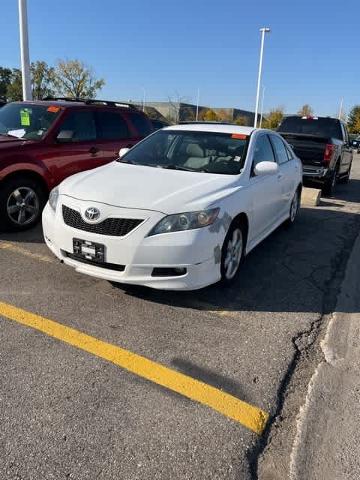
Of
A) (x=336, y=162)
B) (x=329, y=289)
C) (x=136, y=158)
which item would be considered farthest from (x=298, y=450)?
(x=336, y=162)

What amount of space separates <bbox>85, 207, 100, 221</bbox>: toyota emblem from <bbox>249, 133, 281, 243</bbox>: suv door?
1768 millimetres

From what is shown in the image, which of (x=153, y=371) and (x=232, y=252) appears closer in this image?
(x=153, y=371)

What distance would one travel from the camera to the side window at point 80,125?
6.66 meters

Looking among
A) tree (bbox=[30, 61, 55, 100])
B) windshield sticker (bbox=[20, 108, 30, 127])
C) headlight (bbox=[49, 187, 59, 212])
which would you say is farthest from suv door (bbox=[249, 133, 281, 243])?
tree (bbox=[30, 61, 55, 100])

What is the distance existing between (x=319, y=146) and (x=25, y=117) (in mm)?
6895

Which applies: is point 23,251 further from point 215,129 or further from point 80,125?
point 215,129

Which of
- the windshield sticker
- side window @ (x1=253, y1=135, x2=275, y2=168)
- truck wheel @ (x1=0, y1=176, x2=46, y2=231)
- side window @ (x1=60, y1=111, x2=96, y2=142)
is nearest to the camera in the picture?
side window @ (x1=253, y1=135, x2=275, y2=168)

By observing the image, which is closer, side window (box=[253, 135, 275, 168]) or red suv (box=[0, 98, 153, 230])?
side window (box=[253, 135, 275, 168])

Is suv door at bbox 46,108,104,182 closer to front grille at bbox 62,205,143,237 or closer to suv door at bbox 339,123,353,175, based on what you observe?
front grille at bbox 62,205,143,237

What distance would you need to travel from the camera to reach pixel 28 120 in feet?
21.6

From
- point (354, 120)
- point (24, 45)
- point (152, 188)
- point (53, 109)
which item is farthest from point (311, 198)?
point (354, 120)

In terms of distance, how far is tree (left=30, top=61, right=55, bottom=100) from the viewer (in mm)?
48406

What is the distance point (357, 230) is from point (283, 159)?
2.22 metres

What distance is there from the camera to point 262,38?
31984mm
